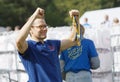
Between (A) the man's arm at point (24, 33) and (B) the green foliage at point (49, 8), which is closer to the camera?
(A) the man's arm at point (24, 33)

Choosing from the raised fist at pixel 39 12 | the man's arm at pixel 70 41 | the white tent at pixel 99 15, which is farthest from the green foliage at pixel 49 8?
the raised fist at pixel 39 12

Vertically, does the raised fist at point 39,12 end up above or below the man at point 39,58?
above

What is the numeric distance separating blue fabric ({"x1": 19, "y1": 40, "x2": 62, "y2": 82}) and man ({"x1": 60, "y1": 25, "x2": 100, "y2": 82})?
2228mm

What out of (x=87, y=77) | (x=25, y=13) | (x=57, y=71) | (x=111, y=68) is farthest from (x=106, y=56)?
(x=25, y=13)

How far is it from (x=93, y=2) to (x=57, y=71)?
140ft

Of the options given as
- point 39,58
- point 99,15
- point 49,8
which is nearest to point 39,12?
point 39,58

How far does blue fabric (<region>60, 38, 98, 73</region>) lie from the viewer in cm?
934

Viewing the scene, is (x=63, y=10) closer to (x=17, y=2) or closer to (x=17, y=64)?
(x=17, y=2)

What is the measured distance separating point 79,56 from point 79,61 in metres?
0.08

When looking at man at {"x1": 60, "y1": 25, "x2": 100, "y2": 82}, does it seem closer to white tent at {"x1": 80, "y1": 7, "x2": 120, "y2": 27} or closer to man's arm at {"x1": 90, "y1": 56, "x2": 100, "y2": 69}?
man's arm at {"x1": 90, "y1": 56, "x2": 100, "y2": 69}

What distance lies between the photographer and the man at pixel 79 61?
30.6ft

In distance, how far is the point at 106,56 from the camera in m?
11.9

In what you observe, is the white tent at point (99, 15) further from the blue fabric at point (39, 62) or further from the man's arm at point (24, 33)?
the man's arm at point (24, 33)

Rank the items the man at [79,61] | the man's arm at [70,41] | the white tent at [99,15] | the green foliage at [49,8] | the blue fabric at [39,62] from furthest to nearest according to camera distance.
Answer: the green foliage at [49,8]
the white tent at [99,15]
the man at [79,61]
the man's arm at [70,41]
the blue fabric at [39,62]
